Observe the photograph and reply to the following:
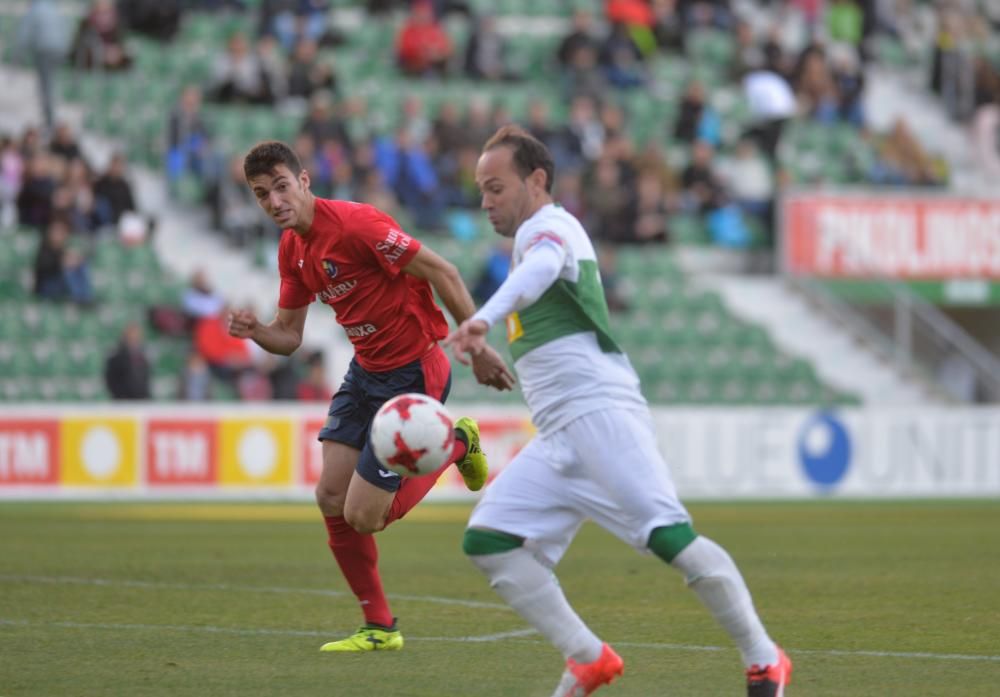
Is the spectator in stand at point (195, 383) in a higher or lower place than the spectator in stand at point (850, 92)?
lower

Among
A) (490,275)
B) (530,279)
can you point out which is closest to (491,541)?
(530,279)

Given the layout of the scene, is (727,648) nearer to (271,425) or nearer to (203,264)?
(271,425)

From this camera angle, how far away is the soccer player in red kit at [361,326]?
8.45m

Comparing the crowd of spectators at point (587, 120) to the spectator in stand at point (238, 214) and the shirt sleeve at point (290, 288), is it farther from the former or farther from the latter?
the shirt sleeve at point (290, 288)

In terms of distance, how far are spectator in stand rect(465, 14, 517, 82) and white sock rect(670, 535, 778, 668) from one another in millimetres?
22713

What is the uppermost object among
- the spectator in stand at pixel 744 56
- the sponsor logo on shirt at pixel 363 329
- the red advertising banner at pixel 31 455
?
the spectator in stand at pixel 744 56

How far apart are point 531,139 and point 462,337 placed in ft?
3.16

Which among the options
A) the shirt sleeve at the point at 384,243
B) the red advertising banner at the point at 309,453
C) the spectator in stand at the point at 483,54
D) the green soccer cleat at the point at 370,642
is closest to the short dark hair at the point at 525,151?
the shirt sleeve at the point at 384,243

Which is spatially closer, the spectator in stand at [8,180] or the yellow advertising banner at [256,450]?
the yellow advertising banner at [256,450]

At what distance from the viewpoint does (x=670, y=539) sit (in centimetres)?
634

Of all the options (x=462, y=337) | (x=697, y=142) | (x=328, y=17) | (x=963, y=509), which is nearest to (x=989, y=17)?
(x=697, y=142)

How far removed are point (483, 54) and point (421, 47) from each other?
1050 millimetres

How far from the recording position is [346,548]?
8.73 meters

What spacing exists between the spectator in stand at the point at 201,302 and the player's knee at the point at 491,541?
16.5 metres
